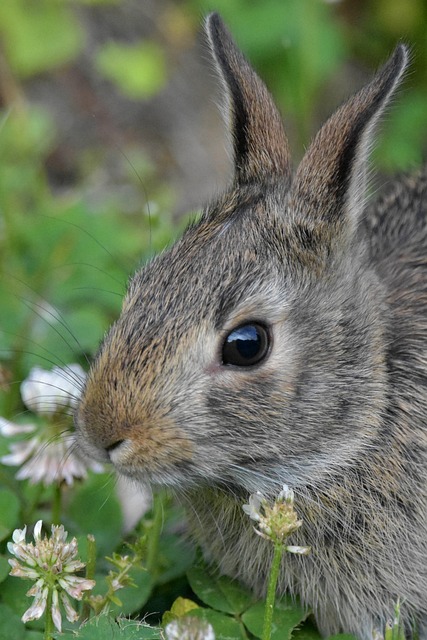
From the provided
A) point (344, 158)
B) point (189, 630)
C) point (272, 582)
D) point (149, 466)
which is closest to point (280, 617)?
point (272, 582)

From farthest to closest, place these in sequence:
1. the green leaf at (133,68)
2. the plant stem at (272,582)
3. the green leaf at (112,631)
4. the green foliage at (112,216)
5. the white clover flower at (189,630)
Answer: the green leaf at (133,68) → the green foliage at (112,216) → the green leaf at (112,631) → the plant stem at (272,582) → the white clover flower at (189,630)

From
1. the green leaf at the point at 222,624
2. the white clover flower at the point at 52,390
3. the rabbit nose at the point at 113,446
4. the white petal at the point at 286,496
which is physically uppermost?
the white clover flower at the point at 52,390

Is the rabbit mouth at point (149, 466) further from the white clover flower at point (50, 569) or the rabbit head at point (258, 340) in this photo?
the white clover flower at point (50, 569)

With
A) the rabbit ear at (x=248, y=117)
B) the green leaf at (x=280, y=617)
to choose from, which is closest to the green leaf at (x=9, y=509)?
the green leaf at (x=280, y=617)

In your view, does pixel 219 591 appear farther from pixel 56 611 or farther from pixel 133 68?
pixel 133 68

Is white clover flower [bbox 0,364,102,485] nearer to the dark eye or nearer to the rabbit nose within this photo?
the rabbit nose

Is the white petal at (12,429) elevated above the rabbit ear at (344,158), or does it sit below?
below

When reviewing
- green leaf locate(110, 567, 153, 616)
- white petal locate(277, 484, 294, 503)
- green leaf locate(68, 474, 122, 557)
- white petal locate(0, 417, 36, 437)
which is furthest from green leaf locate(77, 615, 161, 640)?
white petal locate(0, 417, 36, 437)
